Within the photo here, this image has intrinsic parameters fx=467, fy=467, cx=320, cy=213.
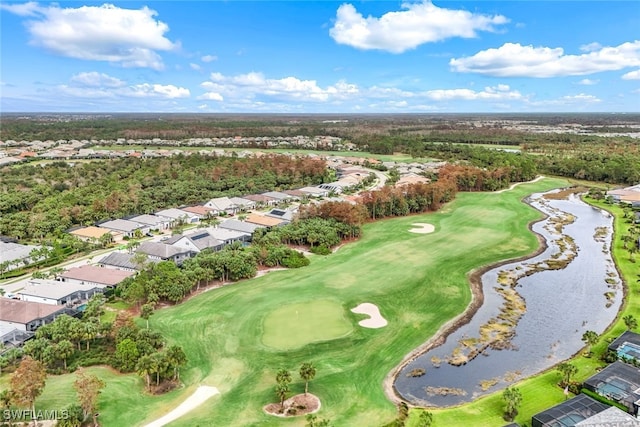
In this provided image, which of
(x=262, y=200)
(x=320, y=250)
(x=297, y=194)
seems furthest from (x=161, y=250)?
(x=297, y=194)

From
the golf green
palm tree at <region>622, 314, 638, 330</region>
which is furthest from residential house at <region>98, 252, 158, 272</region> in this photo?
palm tree at <region>622, 314, 638, 330</region>

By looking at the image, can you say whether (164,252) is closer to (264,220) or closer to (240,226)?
(240,226)

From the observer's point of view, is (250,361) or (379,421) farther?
(250,361)

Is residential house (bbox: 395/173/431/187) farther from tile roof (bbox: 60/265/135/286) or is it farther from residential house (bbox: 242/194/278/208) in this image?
tile roof (bbox: 60/265/135/286)

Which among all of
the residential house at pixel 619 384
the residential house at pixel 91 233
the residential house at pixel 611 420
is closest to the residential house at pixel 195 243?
the residential house at pixel 91 233

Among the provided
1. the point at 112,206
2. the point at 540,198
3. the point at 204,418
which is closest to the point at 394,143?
the point at 540,198

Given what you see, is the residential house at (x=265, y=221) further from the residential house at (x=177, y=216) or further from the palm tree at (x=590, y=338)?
the palm tree at (x=590, y=338)

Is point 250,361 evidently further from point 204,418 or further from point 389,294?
point 389,294

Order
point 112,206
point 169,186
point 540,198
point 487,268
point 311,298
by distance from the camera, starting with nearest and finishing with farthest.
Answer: point 311,298 < point 487,268 < point 112,206 < point 169,186 < point 540,198
